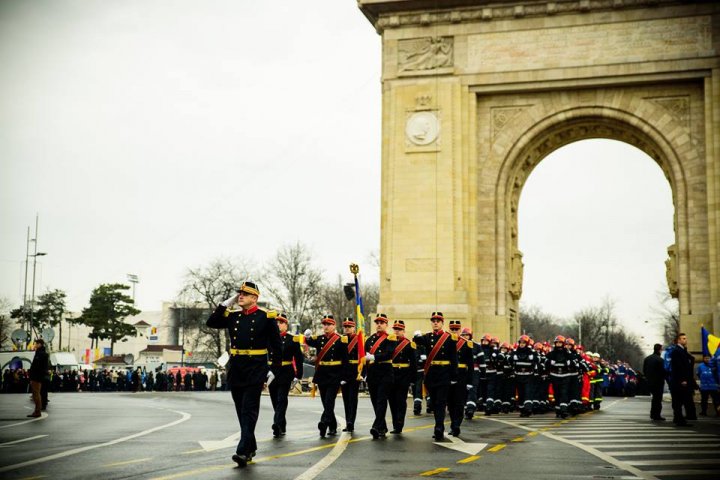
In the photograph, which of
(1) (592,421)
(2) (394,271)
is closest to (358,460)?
(1) (592,421)

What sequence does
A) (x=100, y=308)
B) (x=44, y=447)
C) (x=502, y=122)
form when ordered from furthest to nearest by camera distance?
(x=100, y=308), (x=502, y=122), (x=44, y=447)

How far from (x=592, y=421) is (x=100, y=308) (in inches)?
2929

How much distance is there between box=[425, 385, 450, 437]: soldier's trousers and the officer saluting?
3594mm

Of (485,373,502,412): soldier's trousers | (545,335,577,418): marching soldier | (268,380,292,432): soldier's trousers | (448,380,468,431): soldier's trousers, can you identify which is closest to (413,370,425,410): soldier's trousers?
(485,373,502,412): soldier's trousers

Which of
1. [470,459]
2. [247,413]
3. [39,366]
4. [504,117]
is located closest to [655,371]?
[470,459]

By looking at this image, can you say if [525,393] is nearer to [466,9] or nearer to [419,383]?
[419,383]

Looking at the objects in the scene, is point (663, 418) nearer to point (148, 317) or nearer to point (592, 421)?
point (592, 421)

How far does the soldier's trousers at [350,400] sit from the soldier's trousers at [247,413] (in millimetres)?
4361

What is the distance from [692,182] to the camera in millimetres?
A: 34188

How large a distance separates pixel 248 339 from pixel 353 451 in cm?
210

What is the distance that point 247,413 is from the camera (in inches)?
445

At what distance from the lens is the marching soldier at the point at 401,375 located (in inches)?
637

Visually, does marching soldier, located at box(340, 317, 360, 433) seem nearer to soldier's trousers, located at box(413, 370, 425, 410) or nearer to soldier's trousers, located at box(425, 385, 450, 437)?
soldier's trousers, located at box(425, 385, 450, 437)

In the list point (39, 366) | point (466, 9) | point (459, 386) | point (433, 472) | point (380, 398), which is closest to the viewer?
point (433, 472)
